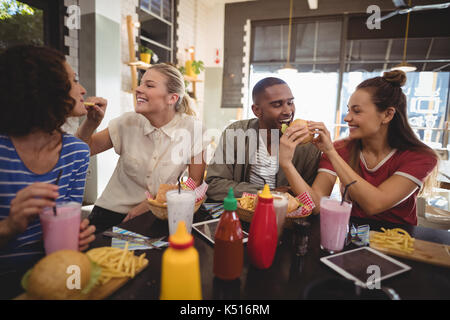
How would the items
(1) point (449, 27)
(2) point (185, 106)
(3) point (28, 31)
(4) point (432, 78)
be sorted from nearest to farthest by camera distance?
(2) point (185, 106) < (3) point (28, 31) < (1) point (449, 27) < (4) point (432, 78)

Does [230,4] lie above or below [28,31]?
above

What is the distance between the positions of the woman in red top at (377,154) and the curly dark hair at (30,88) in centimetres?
114

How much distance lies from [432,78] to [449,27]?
0.92 m

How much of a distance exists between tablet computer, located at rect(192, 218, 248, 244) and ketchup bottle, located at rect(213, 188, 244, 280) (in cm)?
25

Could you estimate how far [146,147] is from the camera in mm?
1995

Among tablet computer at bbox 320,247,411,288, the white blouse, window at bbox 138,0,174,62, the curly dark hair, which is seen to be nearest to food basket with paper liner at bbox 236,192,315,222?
tablet computer at bbox 320,247,411,288

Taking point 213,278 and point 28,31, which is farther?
point 28,31

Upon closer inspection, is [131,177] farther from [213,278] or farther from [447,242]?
[447,242]

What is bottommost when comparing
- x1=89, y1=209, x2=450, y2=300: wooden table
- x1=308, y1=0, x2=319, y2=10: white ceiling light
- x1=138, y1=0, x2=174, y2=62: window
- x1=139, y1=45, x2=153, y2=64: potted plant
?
x1=89, y1=209, x2=450, y2=300: wooden table

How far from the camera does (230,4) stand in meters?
6.30

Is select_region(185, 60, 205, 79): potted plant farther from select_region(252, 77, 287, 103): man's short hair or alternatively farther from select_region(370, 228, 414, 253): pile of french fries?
select_region(370, 228, 414, 253): pile of french fries

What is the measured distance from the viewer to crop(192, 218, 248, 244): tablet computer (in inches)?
43.4
